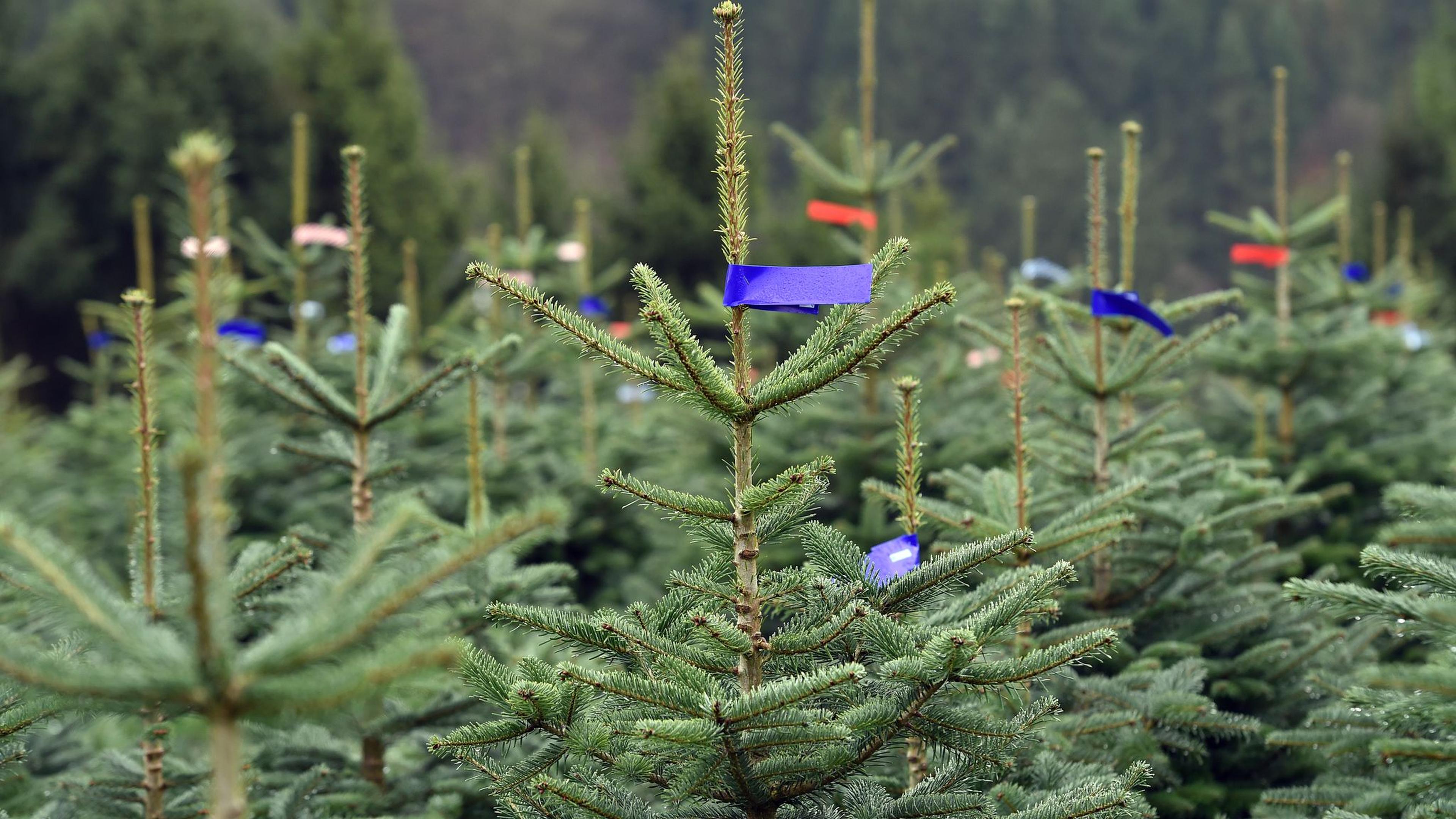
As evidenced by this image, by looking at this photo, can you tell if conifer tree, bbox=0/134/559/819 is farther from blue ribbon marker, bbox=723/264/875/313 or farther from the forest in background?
the forest in background

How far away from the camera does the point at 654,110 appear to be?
16797 mm

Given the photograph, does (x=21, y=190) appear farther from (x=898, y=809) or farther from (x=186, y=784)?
(x=898, y=809)

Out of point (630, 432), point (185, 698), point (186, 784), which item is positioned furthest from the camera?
point (630, 432)

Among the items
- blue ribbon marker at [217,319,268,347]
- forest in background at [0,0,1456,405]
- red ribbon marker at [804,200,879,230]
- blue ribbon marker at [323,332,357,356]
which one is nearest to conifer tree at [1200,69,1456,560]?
red ribbon marker at [804,200,879,230]

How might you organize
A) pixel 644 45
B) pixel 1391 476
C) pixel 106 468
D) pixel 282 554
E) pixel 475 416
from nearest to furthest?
pixel 282 554 < pixel 475 416 < pixel 1391 476 < pixel 106 468 < pixel 644 45

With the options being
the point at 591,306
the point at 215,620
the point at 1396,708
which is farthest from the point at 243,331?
the point at 1396,708

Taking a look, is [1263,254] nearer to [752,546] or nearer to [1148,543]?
[1148,543]

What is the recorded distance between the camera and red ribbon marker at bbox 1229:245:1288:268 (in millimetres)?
6160

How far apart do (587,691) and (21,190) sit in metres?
21.7

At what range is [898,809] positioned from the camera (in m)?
2.21

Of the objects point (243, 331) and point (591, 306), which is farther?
point (591, 306)

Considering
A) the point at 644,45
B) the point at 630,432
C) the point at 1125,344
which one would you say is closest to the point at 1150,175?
the point at 644,45

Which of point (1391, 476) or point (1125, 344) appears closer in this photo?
point (1125, 344)

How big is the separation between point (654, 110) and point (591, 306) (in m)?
9.79
